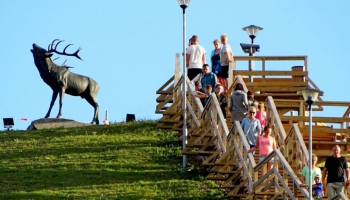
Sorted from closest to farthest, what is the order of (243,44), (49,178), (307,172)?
(307,172)
(49,178)
(243,44)

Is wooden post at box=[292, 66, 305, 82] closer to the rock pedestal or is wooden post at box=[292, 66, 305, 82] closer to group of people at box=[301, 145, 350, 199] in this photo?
the rock pedestal

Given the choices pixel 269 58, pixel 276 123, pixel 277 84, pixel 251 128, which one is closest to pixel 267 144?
pixel 251 128

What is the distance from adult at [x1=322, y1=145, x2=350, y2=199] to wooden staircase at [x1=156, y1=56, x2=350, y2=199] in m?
0.59

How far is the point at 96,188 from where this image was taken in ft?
140

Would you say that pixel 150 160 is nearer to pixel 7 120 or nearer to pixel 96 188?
pixel 96 188

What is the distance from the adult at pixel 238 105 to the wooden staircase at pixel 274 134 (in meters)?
0.38

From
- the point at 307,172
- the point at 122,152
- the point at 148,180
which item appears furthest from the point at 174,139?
the point at 307,172

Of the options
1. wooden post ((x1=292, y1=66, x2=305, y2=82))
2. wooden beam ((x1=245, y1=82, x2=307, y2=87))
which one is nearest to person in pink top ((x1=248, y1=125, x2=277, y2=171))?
wooden beam ((x1=245, y1=82, x2=307, y2=87))

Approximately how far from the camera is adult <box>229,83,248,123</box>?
42406 mm

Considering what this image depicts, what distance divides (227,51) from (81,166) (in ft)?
16.8

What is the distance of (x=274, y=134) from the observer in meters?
41.1

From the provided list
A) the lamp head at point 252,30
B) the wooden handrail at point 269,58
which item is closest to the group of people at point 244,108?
the wooden handrail at point 269,58

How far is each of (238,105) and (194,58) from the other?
5.21 meters

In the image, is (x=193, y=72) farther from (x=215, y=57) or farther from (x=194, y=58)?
(x=215, y=57)
